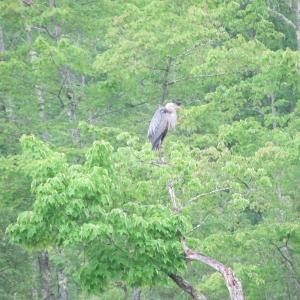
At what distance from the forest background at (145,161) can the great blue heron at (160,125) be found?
22.5 inches

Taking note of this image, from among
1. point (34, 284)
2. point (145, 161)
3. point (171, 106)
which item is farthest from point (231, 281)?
point (34, 284)

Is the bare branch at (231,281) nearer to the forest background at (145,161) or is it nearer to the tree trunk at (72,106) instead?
the forest background at (145,161)

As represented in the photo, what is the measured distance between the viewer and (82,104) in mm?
20172

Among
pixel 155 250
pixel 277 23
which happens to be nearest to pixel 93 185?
pixel 155 250

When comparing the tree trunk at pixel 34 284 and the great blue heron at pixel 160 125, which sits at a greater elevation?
the great blue heron at pixel 160 125

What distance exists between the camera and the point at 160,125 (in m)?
14.7

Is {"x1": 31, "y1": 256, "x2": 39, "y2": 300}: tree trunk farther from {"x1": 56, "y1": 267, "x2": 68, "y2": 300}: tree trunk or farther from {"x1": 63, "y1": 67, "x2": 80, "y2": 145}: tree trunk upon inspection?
{"x1": 63, "y1": 67, "x2": 80, "y2": 145}: tree trunk

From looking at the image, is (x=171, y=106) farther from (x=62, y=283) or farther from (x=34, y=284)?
(x=34, y=284)

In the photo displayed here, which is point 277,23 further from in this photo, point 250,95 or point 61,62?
point 61,62

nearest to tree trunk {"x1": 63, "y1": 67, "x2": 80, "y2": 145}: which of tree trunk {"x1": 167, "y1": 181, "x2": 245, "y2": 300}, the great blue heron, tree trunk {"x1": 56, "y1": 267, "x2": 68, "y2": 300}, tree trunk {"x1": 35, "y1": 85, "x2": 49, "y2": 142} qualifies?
tree trunk {"x1": 35, "y1": 85, "x2": 49, "y2": 142}

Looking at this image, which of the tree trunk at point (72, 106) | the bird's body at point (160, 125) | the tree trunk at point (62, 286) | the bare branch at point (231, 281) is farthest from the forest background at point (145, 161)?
the bird's body at point (160, 125)

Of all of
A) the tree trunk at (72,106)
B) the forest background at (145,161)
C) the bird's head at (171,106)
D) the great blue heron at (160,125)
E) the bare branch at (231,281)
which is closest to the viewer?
the bare branch at (231,281)

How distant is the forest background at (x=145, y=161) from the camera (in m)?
10.1

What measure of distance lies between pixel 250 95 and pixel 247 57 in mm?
1833
